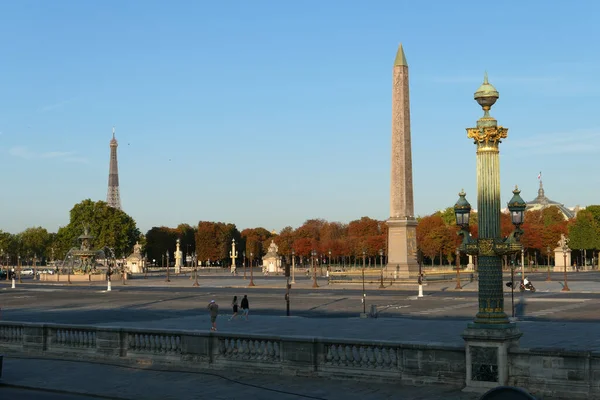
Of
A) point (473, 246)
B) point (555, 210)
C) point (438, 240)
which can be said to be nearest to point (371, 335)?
point (473, 246)

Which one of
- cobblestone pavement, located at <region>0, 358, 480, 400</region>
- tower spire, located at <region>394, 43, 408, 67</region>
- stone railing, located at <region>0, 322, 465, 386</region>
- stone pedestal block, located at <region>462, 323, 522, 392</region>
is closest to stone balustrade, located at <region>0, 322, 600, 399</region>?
stone railing, located at <region>0, 322, 465, 386</region>

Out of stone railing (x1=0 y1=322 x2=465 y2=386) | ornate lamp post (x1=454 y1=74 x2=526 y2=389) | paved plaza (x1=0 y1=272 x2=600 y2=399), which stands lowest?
paved plaza (x1=0 y1=272 x2=600 y2=399)

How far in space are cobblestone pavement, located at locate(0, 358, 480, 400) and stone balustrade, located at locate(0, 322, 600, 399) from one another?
38cm

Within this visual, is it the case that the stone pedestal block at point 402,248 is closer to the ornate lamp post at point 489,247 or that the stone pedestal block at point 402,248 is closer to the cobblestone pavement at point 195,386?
the cobblestone pavement at point 195,386

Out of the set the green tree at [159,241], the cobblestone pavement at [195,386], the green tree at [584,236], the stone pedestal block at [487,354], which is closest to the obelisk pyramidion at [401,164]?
the cobblestone pavement at [195,386]

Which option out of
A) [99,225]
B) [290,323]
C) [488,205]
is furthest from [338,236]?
[488,205]

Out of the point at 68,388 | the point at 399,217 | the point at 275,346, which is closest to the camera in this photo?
the point at 68,388

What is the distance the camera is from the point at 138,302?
58000 millimetres

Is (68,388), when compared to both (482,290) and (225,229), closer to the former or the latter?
(482,290)

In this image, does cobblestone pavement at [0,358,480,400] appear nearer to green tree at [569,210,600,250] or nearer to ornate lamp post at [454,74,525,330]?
ornate lamp post at [454,74,525,330]

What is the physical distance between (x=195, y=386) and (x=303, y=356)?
9.17 feet

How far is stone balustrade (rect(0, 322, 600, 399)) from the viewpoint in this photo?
16.9m

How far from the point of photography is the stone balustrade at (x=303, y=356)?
664 inches

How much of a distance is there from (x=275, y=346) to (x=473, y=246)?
233 inches
